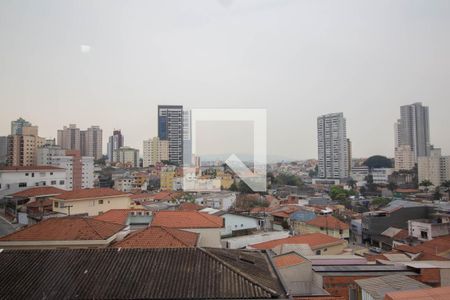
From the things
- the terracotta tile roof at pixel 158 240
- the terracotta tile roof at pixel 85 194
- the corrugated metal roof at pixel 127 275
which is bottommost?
the terracotta tile roof at pixel 158 240

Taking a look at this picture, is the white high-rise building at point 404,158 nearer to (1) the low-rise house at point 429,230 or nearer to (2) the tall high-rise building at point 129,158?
(1) the low-rise house at point 429,230

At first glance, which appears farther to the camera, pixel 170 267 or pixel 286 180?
pixel 286 180

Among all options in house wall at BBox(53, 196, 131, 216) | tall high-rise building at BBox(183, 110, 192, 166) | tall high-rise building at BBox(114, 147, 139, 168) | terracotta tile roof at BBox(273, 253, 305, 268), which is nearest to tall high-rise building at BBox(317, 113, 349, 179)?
tall high-rise building at BBox(114, 147, 139, 168)

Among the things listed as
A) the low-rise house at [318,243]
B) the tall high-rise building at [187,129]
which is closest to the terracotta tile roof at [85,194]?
the tall high-rise building at [187,129]

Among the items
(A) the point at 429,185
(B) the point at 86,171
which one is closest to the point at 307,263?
(B) the point at 86,171

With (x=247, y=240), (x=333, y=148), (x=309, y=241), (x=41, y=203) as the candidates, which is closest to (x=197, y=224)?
(x=247, y=240)

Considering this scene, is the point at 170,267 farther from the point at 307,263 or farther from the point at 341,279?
the point at 341,279
